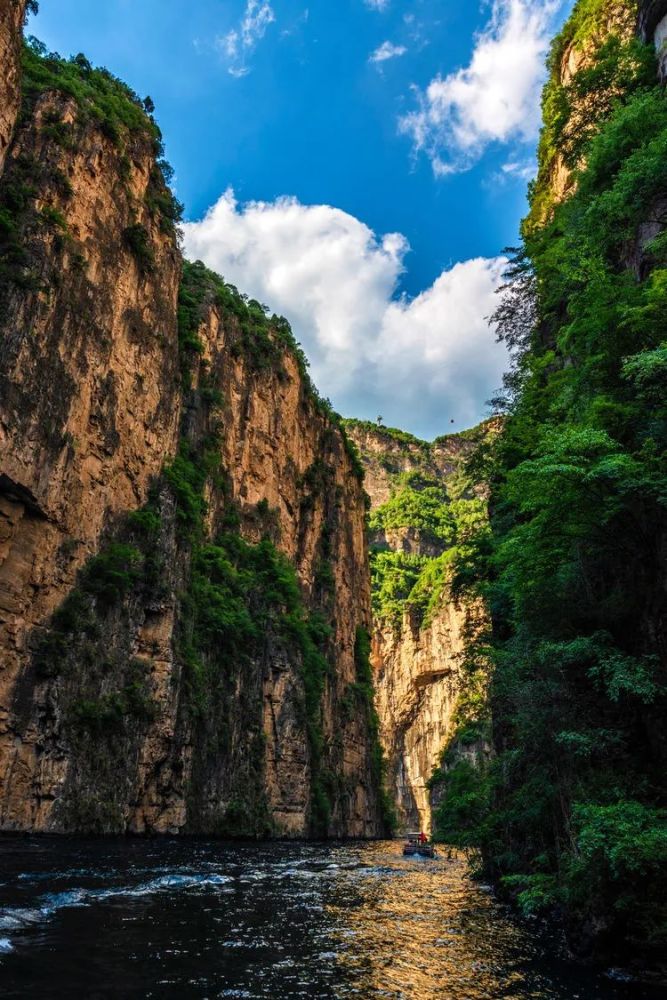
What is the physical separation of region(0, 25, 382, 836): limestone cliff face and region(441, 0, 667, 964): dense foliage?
13.6 metres

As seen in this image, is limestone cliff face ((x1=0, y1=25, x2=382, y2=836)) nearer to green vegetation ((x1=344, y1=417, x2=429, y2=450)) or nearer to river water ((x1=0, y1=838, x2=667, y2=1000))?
river water ((x1=0, y1=838, x2=667, y2=1000))

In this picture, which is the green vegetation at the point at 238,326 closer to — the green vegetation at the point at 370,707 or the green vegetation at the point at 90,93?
the green vegetation at the point at 90,93

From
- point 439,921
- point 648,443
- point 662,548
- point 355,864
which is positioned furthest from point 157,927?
point 355,864

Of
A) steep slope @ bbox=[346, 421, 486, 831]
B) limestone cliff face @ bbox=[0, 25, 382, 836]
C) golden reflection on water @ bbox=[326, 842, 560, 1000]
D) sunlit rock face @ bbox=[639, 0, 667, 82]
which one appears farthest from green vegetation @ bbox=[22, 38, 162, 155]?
steep slope @ bbox=[346, 421, 486, 831]

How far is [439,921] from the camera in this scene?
11.5 meters

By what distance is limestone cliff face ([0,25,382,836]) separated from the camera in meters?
21.8

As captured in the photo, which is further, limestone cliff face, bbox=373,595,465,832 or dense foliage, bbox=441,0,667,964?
limestone cliff face, bbox=373,595,465,832

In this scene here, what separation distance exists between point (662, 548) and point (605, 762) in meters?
3.20

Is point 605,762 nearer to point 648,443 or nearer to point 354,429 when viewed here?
point 648,443

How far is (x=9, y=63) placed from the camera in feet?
68.6

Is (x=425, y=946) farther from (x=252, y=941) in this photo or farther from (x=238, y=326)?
(x=238, y=326)

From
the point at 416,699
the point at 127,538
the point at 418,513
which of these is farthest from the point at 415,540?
the point at 127,538

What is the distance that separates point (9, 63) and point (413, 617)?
89434 mm

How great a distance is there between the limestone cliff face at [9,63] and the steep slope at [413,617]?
54486 mm
